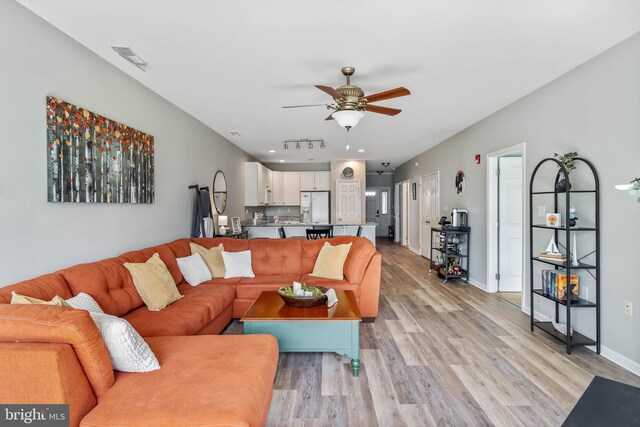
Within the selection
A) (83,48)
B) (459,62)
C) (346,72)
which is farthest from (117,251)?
(459,62)

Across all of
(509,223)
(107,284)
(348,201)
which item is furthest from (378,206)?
(107,284)

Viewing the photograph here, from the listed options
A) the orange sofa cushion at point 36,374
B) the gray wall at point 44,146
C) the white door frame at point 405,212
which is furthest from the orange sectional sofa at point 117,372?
the white door frame at point 405,212

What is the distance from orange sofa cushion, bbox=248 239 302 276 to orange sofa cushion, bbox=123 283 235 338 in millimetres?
753

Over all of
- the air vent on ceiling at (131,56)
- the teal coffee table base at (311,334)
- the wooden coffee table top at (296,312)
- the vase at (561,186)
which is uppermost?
the air vent on ceiling at (131,56)

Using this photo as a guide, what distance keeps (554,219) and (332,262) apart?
7.52 feet

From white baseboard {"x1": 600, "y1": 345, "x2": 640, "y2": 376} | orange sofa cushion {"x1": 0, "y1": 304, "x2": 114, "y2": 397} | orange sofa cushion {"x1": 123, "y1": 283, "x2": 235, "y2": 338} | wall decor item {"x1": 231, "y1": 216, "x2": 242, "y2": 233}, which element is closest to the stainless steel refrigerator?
wall decor item {"x1": 231, "y1": 216, "x2": 242, "y2": 233}

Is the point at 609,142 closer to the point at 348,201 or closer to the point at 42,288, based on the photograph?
the point at 42,288

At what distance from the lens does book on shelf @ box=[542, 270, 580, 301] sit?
2994mm

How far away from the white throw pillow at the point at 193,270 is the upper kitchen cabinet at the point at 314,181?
18.6 ft

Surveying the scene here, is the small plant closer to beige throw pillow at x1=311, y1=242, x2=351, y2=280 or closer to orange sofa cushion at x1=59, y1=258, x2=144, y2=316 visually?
beige throw pillow at x1=311, y1=242, x2=351, y2=280

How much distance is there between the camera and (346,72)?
3.02 meters

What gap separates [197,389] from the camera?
144 centimetres

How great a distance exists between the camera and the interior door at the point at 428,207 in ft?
23.1

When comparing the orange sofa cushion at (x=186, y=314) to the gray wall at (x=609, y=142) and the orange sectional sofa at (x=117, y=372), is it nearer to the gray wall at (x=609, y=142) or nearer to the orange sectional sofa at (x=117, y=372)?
the orange sectional sofa at (x=117, y=372)
